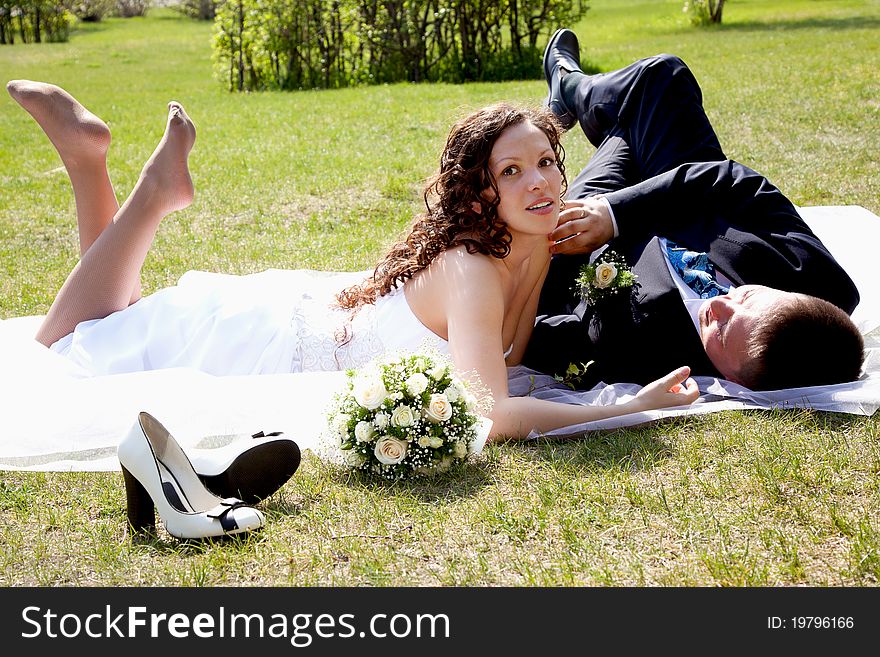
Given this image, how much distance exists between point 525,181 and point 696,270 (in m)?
1.08

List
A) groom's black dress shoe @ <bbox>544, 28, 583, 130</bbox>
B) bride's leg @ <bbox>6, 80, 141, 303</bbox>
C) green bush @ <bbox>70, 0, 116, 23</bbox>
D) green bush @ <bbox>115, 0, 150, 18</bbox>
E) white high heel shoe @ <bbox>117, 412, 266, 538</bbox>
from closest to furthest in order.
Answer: white high heel shoe @ <bbox>117, 412, 266, 538</bbox> < bride's leg @ <bbox>6, 80, 141, 303</bbox> < groom's black dress shoe @ <bbox>544, 28, 583, 130</bbox> < green bush @ <bbox>70, 0, 116, 23</bbox> < green bush @ <bbox>115, 0, 150, 18</bbox>

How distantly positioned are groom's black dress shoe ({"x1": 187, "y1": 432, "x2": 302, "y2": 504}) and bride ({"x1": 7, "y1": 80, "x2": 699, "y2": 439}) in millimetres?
864

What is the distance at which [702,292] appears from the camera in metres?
4.67

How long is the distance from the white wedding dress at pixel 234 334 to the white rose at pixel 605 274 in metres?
0.97

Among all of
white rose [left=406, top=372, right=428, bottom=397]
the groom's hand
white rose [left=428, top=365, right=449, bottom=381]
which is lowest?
white rose [left=406, top=372, right=428, bottom=397]

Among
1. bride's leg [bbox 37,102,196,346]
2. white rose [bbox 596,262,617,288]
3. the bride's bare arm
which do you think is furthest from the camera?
bride's leg [bbox 37,102,196,346]

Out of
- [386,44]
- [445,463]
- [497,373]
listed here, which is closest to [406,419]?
[445,463]

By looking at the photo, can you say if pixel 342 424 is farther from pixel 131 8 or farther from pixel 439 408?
pixel 131 8

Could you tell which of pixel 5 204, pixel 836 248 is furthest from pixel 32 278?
pixel 836 248

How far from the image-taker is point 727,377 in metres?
4.59

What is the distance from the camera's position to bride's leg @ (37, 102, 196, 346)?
494 centimetres

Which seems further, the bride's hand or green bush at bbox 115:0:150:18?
green bush at bbox 115:0:150:18

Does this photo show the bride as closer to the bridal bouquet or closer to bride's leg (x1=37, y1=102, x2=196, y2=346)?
bride's leg (x1=37, y1=102, x2=196, y2=346)

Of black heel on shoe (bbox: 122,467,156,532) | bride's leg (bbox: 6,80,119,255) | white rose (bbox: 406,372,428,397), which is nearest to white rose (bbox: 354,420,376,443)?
white rose (bbox: 406,372,428,397)
